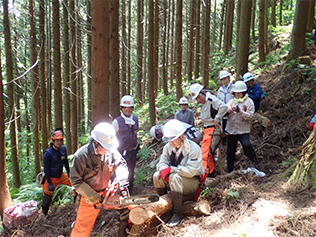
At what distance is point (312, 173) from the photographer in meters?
4.11

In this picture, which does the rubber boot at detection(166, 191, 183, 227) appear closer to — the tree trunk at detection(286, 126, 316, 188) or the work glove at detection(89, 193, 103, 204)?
the work glove at detection(89, 193, 103, 204)

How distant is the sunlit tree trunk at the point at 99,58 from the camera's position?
557 cm

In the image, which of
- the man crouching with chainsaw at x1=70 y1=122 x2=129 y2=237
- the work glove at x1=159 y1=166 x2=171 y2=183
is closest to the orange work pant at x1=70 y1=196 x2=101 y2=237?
the man crouching with chainsaw at x1=70 y1=122 x2=129 y2=237

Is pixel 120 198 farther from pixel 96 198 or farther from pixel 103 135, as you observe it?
pixel 103 135

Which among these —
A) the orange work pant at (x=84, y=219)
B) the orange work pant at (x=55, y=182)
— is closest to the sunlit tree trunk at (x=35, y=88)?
the orange work pant at (x=55, y=182)

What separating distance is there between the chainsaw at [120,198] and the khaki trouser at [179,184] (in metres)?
0.72

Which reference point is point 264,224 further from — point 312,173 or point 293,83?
point 293,83

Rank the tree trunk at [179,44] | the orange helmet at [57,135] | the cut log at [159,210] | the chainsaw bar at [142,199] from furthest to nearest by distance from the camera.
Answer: the tree trunk at [179,44] < the orange helmet at [57,135] < the cut log at [159,210] < the chainsaw bar at [142,199]

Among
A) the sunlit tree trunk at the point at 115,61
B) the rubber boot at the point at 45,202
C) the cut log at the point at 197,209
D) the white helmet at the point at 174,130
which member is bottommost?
Result: the rubber boot at the point at 45,202

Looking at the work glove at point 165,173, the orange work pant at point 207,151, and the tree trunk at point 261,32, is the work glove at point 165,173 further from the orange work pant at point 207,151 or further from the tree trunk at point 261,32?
the tree trunk at point 261,32

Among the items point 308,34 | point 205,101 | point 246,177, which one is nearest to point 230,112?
point 205,101

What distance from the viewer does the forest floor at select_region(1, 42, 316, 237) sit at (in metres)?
3.49

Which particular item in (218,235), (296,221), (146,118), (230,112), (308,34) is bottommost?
(146,118)

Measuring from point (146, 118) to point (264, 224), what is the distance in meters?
11.9
